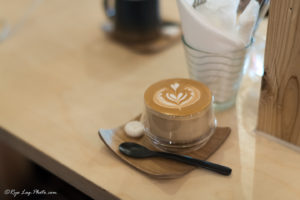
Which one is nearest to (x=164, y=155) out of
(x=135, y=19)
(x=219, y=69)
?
(x=219, y=69)

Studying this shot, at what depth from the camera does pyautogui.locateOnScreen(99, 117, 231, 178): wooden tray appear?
1.69 ft

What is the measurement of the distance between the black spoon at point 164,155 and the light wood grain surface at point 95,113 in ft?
0.04

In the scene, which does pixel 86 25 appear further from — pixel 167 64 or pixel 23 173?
pixel 23 173

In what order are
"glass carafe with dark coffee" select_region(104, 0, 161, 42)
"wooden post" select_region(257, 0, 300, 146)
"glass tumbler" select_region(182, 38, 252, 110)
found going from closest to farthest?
"wooden post" select_region(257, 0, 300, 146) → "glass tumbler" select_region(182, 38, 252, 110) → "glass carafe with dark coffee" select_region(104, 0, 161, 42)

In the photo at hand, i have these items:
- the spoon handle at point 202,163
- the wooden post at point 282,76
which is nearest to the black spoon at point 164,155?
the spoon handle at point 202,163

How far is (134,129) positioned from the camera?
58cm

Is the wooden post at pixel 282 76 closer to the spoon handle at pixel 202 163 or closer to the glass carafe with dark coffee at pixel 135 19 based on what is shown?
the spoon handle at pixel 202 163

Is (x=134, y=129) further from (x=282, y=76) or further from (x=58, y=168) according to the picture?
(x=282, y=76)

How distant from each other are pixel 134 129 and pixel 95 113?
0.11 metres

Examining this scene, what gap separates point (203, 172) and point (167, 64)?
331mm

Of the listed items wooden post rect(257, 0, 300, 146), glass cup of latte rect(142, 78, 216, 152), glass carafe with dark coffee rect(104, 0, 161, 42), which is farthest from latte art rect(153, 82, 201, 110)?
glass carafe with dark coffee rect(104, 0, 161, 42)

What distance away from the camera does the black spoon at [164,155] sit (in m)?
0.52

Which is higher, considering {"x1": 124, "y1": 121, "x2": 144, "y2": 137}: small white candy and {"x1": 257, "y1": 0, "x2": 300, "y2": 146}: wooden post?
{"x1": 257, "y1": 0, "x2": 300, "y2": 146}: wooden post

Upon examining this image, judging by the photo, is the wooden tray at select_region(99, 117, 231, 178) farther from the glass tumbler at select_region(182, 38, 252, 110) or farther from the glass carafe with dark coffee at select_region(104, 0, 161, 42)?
the glass carafe with dark coffee at select_region(104, 0, 161, 42)
